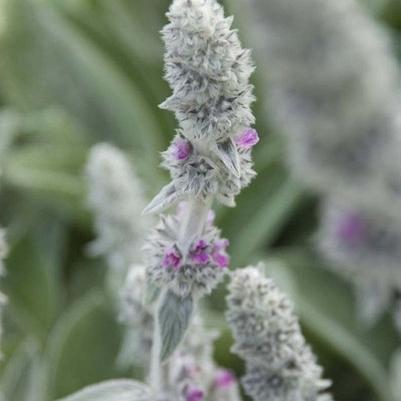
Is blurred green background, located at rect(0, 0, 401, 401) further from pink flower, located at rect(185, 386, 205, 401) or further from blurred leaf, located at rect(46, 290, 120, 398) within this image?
pink flower, located at rect(185, 386, 205, 401)

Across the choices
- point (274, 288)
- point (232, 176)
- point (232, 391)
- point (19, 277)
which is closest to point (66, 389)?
point (19, 277)

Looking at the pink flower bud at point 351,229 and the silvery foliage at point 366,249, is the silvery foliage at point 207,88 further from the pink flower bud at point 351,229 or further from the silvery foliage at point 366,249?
the pink flower bud at point 351,229

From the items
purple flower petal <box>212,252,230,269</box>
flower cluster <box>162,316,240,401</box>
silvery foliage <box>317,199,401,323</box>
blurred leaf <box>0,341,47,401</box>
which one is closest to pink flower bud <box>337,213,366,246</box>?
silvery foliage <box>317,199,401,323</box>

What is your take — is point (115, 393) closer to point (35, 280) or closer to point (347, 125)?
point (347, 125)

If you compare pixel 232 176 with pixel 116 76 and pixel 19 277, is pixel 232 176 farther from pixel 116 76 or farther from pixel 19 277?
pixel 116 76

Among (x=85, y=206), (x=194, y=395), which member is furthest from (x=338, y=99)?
(x=194, y=395)

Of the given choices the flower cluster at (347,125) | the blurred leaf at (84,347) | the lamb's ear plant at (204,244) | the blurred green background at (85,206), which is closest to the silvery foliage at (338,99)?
the flower cluster at (347,125)

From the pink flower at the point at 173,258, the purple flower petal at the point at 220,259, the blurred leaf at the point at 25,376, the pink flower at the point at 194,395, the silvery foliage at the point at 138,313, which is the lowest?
the pink flower at the point at 194,395

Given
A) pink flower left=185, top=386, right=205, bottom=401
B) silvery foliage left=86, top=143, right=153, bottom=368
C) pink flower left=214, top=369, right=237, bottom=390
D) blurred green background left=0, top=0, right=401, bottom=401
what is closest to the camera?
pink flower left=185, top=386, right=205, bottom=401
